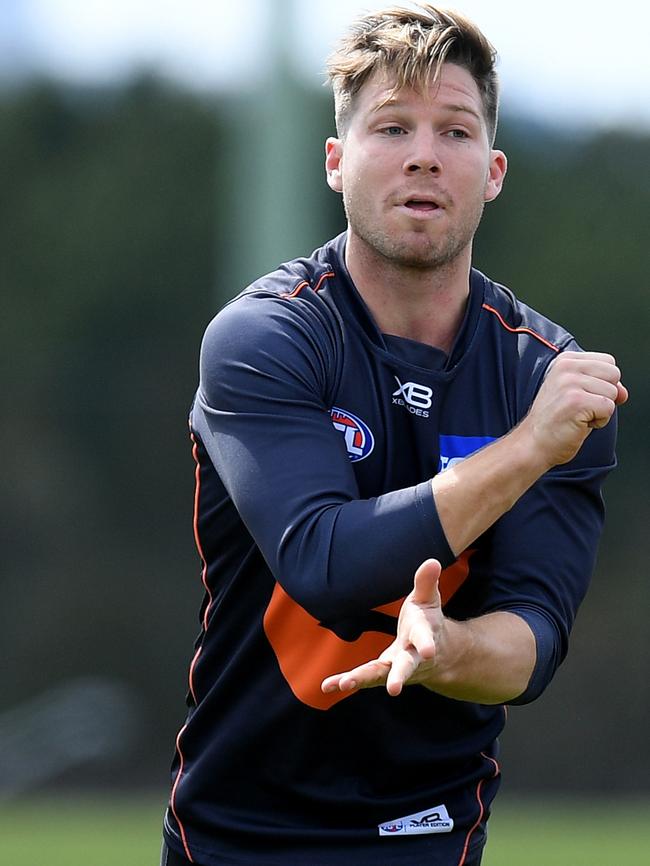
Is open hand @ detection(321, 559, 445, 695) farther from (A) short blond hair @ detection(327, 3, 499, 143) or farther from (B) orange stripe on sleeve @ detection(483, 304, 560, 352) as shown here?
(A) short blond hair @ detection(327, 3, 499, 143)

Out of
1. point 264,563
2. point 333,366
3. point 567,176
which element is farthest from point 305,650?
point 567,176

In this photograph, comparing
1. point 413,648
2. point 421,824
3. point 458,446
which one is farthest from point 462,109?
point 421,824

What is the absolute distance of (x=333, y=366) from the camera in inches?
141

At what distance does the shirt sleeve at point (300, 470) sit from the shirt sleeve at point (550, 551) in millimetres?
448

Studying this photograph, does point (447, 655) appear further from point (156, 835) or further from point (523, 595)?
point (156, 835)

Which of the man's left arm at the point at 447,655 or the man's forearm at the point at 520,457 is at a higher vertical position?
the man's forearm at the point at 520,457

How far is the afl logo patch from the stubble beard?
0.40m

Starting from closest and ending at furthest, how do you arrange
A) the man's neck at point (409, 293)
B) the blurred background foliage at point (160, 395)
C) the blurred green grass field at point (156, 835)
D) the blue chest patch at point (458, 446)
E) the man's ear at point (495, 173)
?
the blue chest patch at point (458, 446)
the man's neck at point (409, 293)
the man's ear at point (495, 173)
the blurred green grass field at point (156, 835)
the blurred background foliage at point (160, 395)

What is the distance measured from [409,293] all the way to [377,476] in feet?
1.52

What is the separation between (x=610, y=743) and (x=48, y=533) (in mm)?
5945

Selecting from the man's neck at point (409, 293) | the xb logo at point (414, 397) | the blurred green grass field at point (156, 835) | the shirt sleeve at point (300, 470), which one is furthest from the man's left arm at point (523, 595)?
the blurred green grass field at point (156, 835)

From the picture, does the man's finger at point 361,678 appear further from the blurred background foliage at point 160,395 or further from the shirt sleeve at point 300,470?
the blurred background foliage at point 160,395

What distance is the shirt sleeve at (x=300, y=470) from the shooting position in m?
3.19

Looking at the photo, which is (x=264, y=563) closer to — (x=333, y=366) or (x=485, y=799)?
(x=333, y=366)
